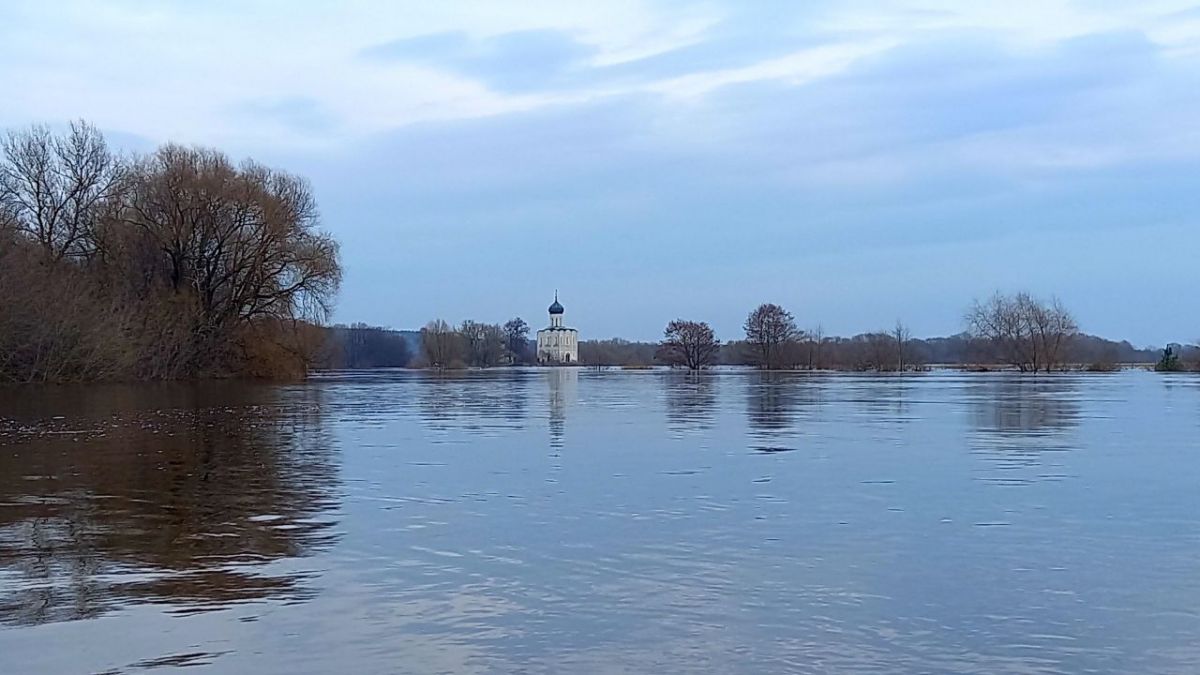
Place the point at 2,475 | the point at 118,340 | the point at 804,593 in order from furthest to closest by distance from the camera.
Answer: the point at 118,340, the point at 2,475, the point at 804,593

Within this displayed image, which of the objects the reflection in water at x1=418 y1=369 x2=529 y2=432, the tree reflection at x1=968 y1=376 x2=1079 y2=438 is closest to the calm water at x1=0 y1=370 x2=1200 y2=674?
the tree reflection at x1=968 y1=376 x2=1079 y2=438

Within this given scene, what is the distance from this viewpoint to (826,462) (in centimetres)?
1468

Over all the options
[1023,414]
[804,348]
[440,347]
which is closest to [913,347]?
[804,348]

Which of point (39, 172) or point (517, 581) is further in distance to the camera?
point (39, 172)

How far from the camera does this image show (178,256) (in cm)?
5403

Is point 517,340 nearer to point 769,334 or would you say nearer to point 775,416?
point 769,334

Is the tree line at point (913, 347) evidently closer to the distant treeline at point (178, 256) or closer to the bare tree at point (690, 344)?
the bare tree at point (690, 344)

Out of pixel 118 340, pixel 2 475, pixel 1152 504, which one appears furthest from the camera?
pixel 118 340

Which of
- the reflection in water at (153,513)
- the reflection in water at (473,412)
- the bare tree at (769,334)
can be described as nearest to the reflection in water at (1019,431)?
the reflection in water at (153,513)

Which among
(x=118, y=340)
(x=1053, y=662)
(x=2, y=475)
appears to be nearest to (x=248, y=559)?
(x=1053, y=662)

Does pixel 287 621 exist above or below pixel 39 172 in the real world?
below

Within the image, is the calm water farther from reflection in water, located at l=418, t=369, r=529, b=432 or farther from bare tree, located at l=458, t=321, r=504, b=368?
bare tree, located at l=458, t=321, r=504, b=368

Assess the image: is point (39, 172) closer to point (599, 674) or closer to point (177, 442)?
point (177, 442)

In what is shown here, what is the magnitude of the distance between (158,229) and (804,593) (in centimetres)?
5089
